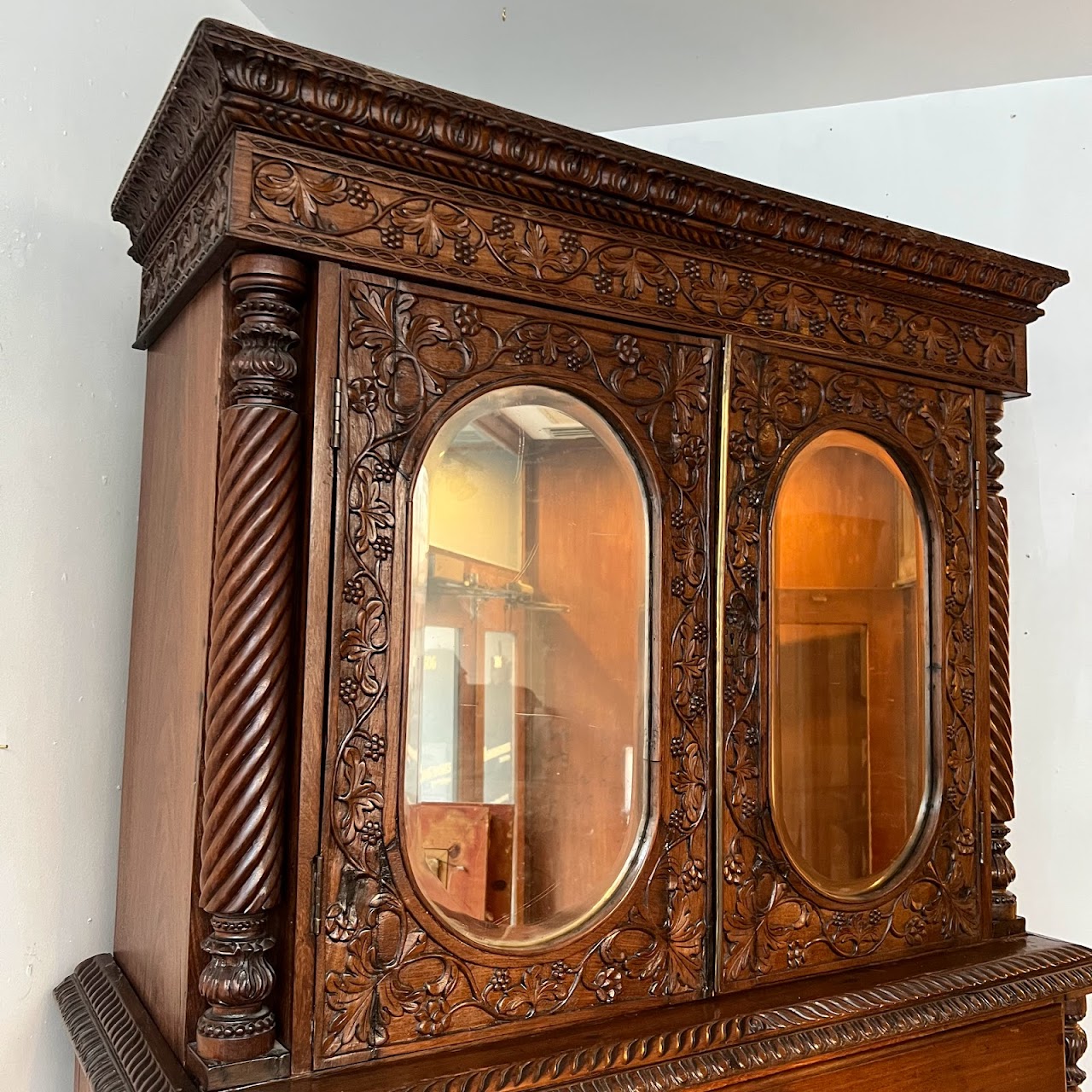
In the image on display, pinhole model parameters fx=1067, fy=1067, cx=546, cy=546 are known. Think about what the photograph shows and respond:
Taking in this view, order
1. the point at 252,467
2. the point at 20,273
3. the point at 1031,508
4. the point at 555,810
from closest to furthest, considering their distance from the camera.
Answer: the point at 252,467
the point at 555,810
the point at 20,273
the point at 1031,508

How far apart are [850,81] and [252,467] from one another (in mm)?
1306

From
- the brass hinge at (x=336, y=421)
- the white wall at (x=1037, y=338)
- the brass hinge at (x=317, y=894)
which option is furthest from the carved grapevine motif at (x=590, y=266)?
the brass hinge at (x=317, y=894)

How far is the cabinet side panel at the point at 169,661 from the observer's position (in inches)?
37.2

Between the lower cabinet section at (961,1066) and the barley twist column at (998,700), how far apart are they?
128 mm

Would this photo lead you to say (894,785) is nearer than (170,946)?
No

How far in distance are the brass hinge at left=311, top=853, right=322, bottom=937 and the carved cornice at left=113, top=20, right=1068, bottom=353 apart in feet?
2.01

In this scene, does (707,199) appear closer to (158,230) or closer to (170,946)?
(158,230)

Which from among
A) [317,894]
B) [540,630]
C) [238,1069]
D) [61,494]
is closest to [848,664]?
[540,630]

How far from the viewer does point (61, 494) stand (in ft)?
3.92

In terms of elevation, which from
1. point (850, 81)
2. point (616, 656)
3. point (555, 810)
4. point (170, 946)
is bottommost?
point (170, 946)

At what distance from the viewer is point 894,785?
125cm

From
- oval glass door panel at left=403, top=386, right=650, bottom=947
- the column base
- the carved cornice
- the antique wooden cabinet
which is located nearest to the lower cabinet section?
the antique wooden cabinet

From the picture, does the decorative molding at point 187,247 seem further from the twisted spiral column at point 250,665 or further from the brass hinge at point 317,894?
the brass hinge at point 317,894

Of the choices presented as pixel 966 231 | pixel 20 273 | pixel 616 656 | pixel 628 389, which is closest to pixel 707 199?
pixel 628 389
